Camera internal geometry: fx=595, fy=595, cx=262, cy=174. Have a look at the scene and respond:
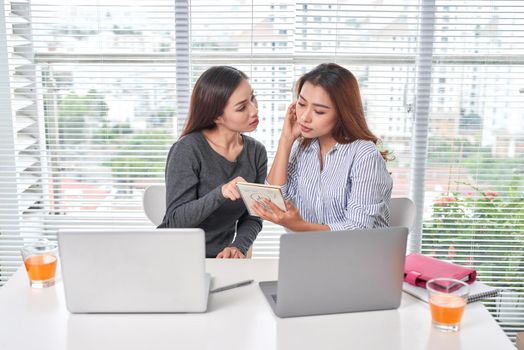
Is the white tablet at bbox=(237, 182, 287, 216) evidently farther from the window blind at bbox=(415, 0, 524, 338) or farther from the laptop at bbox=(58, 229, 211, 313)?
the window blind at bbox=(415, 0, 524, 338)

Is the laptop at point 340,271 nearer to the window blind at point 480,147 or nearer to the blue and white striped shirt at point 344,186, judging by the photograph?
the blue and white striped shirt at point 344,186

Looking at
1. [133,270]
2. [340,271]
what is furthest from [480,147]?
[133,270]

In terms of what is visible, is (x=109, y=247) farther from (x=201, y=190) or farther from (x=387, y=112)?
(x=387, y=112)

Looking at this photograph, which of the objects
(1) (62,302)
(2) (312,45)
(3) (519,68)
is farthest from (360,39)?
(1) (62,302)

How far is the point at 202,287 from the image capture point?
57.0 inches

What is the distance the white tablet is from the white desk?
304 mm

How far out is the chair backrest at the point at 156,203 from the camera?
2.27m

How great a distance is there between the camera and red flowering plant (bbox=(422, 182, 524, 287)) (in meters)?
2.92

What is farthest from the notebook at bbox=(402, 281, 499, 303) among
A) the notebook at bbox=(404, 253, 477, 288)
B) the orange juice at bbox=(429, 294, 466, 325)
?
the orange juice at bbox=(429, 294, 466, 325)

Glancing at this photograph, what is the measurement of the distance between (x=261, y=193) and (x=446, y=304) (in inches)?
23.6

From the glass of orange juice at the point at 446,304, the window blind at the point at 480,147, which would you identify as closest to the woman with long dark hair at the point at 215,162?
the glass of orange juice at the point at 446,304

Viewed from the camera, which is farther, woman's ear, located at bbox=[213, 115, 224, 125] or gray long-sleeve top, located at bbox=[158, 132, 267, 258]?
woman's ear, located at bbox=[213, 115, 224, 125]

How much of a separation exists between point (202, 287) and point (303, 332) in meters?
0.27

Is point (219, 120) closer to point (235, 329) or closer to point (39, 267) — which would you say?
point (39, 267)
